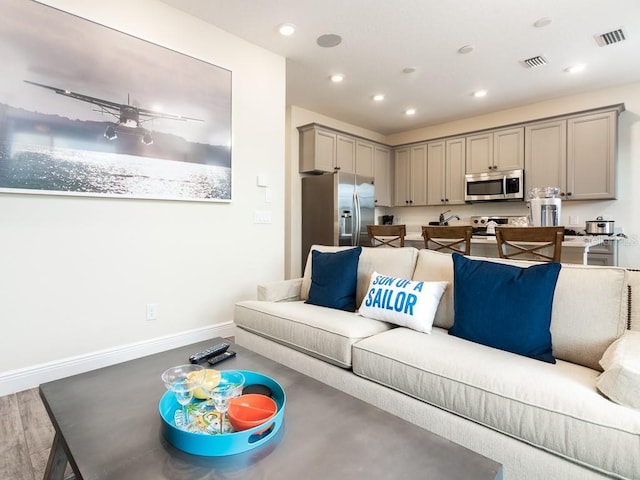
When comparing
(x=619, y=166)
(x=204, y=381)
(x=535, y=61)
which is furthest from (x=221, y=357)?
(x=619, y=166)

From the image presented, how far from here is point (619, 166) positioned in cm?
428

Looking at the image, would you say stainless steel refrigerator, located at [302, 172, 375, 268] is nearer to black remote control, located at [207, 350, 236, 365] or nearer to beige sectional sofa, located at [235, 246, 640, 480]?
beige sectional sofa, located at [235, 246, 640, 480]

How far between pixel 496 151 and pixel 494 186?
1.71 ft

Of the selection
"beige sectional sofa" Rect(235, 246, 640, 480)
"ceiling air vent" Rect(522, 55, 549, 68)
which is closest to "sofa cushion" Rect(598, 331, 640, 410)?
"beige sectional sofa" Rect(235, 246, 640, 480)

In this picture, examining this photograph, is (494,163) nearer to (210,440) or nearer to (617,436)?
(617,436)

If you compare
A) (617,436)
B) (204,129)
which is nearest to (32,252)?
(204,129)

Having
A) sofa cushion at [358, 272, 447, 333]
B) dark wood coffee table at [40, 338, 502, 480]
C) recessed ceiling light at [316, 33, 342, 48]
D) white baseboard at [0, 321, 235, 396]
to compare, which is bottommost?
white baseboard at [0, 321, 235, 396]

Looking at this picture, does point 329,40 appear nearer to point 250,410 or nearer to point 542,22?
point 542,22

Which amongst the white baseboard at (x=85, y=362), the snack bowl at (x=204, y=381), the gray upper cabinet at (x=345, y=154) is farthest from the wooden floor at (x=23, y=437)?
the gray upper cabinet at (x=345, y=154)

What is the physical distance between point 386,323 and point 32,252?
2.30 metres

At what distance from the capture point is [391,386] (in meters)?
1.54

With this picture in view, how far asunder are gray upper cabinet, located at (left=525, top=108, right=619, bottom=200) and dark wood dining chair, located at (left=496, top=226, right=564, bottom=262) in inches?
87.4

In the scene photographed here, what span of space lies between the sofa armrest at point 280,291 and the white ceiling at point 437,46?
2.26m

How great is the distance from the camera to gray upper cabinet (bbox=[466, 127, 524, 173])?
15.9ft
